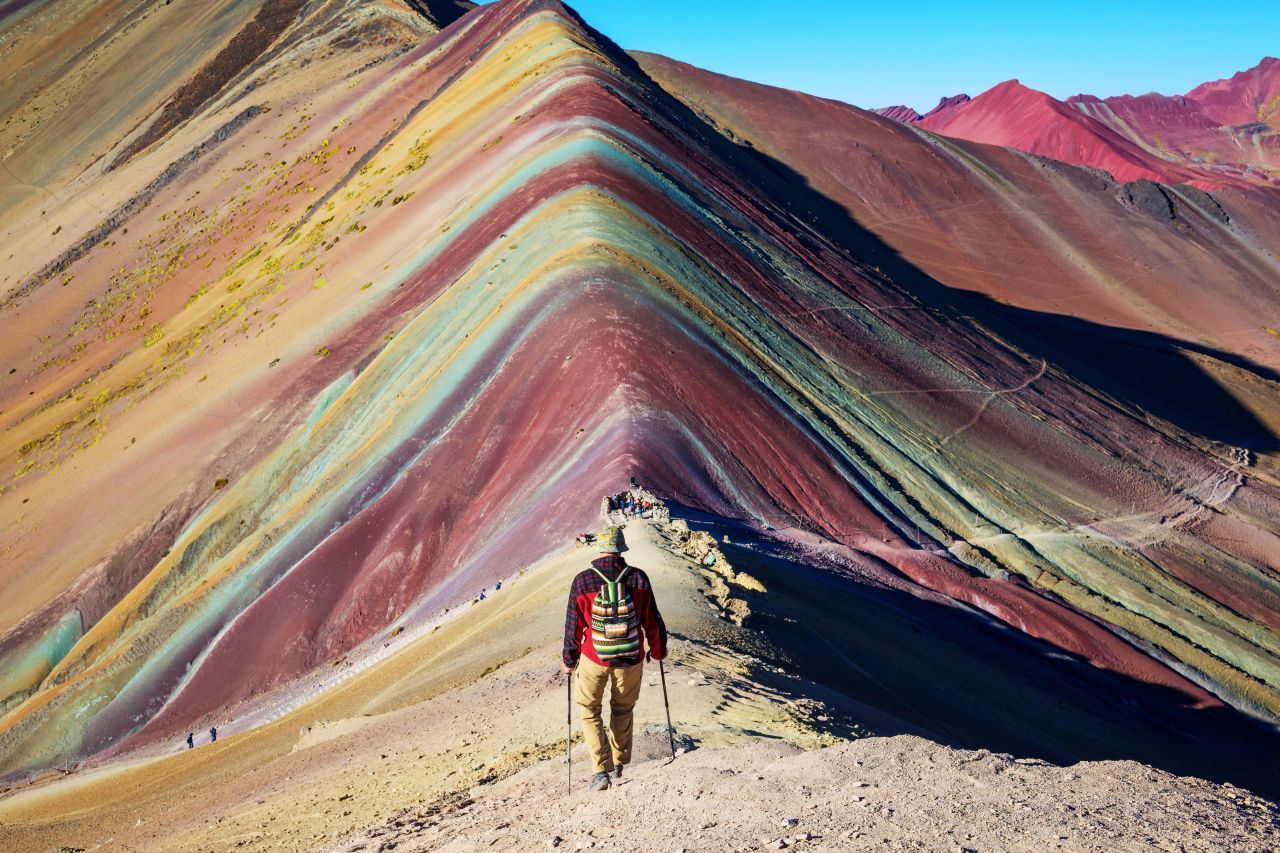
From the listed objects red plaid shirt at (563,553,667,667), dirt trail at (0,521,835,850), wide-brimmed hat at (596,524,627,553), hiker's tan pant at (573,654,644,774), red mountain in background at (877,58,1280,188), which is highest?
red mountain in background at (877,58,1280,188)

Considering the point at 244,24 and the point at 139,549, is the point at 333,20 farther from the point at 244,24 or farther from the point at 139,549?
the point at 139,549

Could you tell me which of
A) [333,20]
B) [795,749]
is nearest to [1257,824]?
[795,749]

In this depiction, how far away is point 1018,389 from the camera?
27.6 meters

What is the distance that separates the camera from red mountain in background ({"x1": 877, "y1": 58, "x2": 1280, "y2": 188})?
3246 inches

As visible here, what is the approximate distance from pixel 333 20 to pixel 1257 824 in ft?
193

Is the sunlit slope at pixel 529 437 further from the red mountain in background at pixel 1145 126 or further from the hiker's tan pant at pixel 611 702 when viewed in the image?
A: the red mountain in background at pixel 1145 126

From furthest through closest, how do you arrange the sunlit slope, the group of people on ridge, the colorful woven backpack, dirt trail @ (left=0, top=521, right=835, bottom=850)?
the sunlit slope, the group of people on ridge, dirt trail @ (left=0, top=521, right=835, bottom=850), the colorful woven backpack

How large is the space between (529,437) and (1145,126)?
97066 millimetres

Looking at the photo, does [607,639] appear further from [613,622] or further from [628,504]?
[628,504]

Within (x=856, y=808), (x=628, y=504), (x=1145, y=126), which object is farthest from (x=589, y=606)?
(x=1145, y=126)

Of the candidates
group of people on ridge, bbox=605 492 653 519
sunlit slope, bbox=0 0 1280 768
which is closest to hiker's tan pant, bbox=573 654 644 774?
group of people on ridge, bbox=605 492 653 519

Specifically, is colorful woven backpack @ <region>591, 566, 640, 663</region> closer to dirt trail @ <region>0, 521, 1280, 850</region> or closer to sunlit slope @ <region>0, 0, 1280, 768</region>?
dirt trail @ <region>0, 521, 1280, 850</region>

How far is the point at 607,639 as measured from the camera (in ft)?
23.9

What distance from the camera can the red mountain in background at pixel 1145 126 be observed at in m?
82.4
